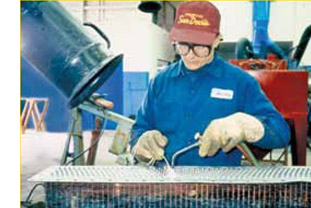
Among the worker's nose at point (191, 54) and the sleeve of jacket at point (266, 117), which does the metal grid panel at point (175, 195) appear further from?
the worker's nose at point (191, 54)

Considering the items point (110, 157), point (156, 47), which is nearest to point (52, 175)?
point (110, 157)

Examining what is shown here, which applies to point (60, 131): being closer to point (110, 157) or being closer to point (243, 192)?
point (110, 157)

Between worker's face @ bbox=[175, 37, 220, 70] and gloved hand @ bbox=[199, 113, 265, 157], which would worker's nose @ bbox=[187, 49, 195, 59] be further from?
gloved hand @ bbox=[199, 113, 265, 157]

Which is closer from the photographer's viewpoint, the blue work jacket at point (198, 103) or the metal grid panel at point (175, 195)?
the metal grid panel at point (175, 195)

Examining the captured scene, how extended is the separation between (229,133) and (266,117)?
22 cm

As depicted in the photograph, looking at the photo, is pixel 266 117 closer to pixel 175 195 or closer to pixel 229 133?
pixel 229 133

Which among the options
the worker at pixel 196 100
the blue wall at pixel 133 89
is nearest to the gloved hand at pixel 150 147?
the worker at pixel 196 100

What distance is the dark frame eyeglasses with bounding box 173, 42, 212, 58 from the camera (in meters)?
1.13

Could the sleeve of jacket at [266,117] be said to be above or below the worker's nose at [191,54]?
below

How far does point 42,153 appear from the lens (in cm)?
458

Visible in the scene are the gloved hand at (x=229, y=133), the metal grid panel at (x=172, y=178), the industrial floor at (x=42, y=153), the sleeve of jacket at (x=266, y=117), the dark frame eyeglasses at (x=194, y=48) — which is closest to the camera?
the metal grid panel at (x=172, y=178)

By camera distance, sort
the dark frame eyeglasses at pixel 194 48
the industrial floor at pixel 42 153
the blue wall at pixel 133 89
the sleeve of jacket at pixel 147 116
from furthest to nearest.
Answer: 1. the blue wall at pixel 133 89
2. the industrial floor at pixel 42 153
3. the sleeve of jacket at pixel 147 116
4. the dark frame eyeglasses at pixel 194 48

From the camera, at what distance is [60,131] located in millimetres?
6164

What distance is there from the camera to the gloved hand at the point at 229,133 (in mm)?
893
